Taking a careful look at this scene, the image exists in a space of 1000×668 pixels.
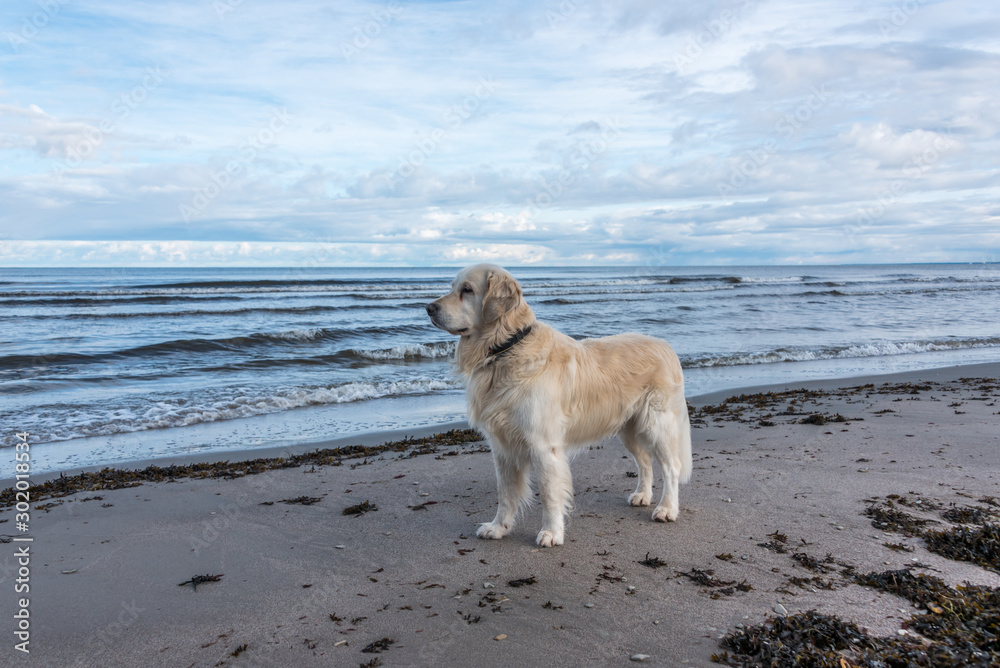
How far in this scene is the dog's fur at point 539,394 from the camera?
4.15 meters

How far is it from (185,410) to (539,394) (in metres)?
6.96

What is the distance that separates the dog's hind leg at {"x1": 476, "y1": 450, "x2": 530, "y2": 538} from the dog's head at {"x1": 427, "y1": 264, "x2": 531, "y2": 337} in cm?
93

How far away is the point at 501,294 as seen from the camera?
420 centimetres

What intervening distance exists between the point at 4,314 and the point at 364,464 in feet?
75.4

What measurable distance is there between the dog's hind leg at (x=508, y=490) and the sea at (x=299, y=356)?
0.78m

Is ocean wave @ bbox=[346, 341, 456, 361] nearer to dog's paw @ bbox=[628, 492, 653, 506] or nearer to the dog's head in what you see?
dog's paw @ bbox=[628, 492, 653, 506]

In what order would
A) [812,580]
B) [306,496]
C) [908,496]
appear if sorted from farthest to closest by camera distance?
[306,496] → [908,496] → [812,580]

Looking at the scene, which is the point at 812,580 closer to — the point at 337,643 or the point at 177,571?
the point at 337,643

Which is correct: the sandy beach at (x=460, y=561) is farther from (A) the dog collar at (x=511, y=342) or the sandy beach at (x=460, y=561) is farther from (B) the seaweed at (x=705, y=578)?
(A) the dog collar at (x=511, y=342)

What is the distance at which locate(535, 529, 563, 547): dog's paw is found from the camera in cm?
413

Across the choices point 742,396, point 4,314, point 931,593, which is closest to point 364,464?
point 931,593

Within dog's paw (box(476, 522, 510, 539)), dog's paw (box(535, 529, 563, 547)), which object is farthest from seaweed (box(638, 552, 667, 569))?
dog's paw (box(476, 522, 510, 539))

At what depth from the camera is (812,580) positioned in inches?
134

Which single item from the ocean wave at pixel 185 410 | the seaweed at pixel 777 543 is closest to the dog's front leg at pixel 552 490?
the seaweed at pixel 777 543
